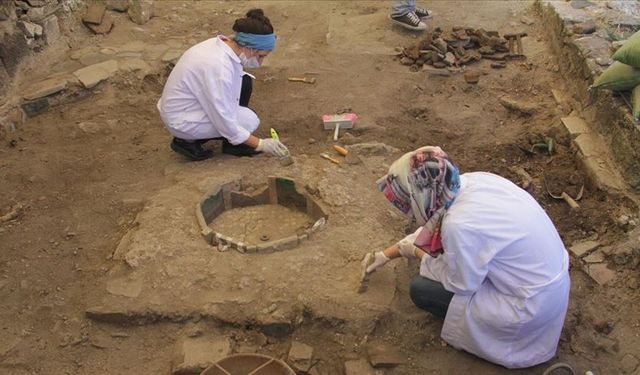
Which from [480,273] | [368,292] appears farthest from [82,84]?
[480,273]

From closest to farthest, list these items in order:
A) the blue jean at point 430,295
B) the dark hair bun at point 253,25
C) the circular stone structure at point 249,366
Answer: the circular stone structure at point 249,366 < the blue jean at point 430,295 < the dark hair bun at point 253,25

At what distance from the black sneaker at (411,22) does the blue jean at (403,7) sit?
42 mm

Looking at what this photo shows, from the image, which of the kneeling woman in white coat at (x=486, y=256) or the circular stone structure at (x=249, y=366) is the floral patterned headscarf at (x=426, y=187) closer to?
the kneeling woman in white coat at (x=486, y=256)

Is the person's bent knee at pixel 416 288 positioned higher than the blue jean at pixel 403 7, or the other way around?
the blue jean at pixel 403 7

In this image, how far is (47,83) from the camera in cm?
577

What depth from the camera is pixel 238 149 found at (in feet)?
16.0

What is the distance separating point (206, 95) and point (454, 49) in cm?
316

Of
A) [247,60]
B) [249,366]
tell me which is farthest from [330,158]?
[249,366]

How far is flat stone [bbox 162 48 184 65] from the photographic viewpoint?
6342 millimetres

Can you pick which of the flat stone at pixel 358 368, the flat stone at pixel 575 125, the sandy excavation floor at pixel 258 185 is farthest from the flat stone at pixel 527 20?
the flat stone at pixel 358 368

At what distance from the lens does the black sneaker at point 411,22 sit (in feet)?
22.5

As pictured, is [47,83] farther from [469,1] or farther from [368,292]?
[469,1]

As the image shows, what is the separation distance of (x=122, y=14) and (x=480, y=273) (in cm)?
578

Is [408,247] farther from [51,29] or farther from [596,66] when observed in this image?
[51,29]
